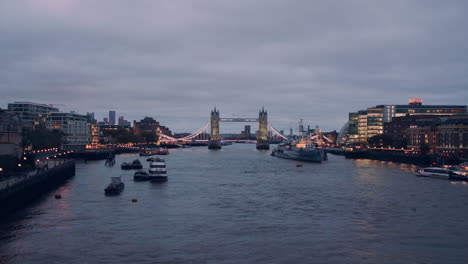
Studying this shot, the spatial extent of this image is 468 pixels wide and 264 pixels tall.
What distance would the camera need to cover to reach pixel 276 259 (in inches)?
929

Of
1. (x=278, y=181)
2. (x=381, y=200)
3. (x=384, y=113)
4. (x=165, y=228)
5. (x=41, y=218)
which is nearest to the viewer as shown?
(x=165, y=228)

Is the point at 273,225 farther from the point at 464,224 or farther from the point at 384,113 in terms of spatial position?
the point at 384,113

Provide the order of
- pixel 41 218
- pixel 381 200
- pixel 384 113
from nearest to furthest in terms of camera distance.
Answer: pixel 41 218 < pixel 381 200 < pixel 384 113

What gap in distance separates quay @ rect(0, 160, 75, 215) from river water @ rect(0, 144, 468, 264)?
1037 millimetres

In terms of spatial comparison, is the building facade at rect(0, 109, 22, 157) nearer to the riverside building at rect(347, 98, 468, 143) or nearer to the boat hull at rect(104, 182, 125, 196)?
the boat hull at rect(104, 182, 125, 196)

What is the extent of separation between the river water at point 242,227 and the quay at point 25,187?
1037mm

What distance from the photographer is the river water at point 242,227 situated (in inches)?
956

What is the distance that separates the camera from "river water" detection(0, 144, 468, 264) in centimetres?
2428

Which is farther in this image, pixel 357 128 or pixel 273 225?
pixel 357 128

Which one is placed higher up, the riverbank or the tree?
the tree

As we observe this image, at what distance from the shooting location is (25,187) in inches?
1543

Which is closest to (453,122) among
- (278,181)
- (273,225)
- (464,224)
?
(278,181)

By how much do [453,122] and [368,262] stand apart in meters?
89.0

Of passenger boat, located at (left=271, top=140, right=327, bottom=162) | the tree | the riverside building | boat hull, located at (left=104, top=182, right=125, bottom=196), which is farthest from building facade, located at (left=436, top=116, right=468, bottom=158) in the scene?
the tree
